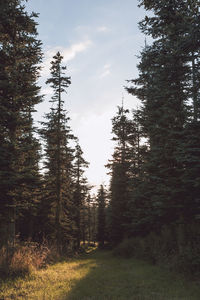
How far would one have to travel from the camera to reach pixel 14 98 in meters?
12.0

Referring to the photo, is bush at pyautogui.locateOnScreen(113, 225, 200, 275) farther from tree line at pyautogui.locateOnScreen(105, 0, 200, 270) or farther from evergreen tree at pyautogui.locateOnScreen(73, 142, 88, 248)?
evergreen tree at pyautogui.locateOnScreen(73, 142, 88, 248)

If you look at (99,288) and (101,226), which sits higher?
(99,288)

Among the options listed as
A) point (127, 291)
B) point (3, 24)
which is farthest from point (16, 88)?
point (127, 291)

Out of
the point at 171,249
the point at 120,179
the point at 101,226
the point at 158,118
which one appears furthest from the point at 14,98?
the point at 101,226

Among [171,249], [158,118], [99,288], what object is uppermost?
[158,118]

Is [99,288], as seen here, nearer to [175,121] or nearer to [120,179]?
[175,121]

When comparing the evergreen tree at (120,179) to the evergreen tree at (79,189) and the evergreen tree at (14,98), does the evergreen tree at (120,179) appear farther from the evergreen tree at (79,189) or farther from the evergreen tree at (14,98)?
the evergreen tree at (14,98)

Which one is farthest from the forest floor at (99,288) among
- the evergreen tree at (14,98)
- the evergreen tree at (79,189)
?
the evergreen tree at (79,189)

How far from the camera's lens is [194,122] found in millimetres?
10328

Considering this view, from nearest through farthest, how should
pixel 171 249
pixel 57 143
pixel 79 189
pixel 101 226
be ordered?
1. pixel 171 249
2. pixel 57 143
3. pixel 79 189
4. pixel 101 226

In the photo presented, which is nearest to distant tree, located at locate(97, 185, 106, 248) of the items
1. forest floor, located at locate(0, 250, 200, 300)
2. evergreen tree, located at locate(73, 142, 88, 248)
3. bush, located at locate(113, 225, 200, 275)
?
evergreen tree, located at locate(73, 142, 88, 248)

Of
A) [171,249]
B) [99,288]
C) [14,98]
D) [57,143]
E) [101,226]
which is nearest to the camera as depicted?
[99,288]

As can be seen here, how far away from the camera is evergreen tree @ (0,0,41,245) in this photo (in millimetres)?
10938

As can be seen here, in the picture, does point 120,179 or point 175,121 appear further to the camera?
point 120,179
